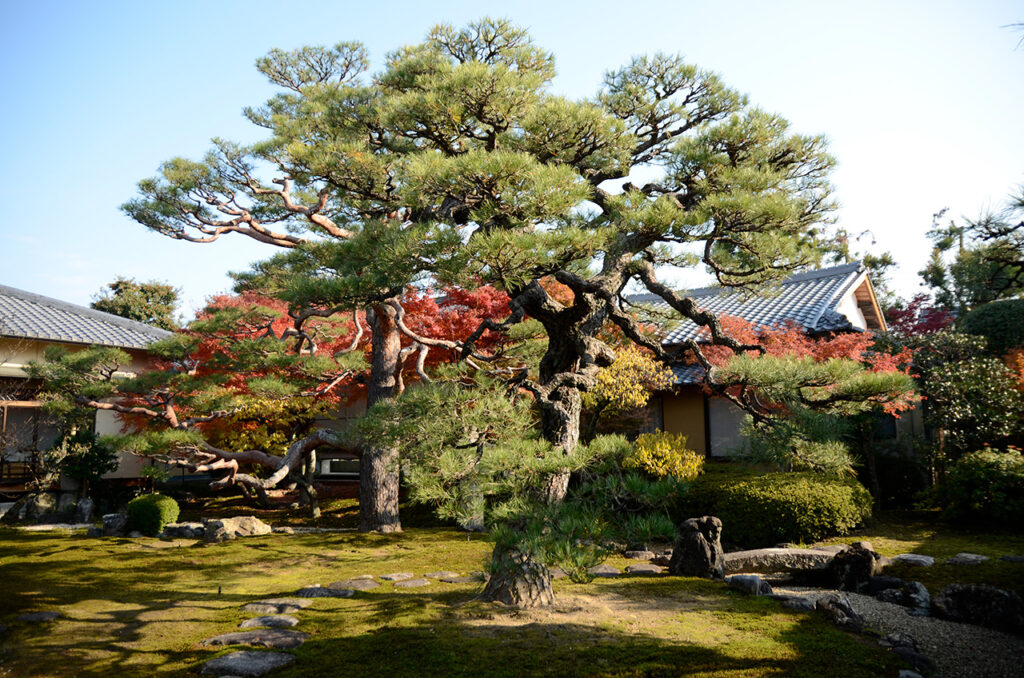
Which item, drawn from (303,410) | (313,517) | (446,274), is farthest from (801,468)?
(303,410)

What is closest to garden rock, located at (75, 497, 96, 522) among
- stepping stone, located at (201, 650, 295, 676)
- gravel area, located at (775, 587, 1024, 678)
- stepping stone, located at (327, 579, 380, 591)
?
stepping stone, located at (327, 579, 380, 591)

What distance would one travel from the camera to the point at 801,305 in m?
13.6

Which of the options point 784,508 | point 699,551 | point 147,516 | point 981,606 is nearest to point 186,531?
point 147,516

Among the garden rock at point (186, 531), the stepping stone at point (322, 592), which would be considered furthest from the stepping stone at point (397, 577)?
the garden rock at point (186, 531)

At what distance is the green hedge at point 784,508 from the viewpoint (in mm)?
7605

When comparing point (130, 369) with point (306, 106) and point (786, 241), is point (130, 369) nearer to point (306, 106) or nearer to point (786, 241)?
point (306, 106)

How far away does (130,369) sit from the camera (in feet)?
50.1

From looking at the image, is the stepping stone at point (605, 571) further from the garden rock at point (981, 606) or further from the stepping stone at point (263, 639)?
the stepping stone at point (263, 639)

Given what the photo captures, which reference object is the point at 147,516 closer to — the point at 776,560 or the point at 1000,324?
the point at 776,560

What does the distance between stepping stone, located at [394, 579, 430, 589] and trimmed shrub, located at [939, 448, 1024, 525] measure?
23.9ft

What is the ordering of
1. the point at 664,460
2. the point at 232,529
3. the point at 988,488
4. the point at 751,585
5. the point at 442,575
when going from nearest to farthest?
1. the point at 751,585
2. the point at 442,575
3. the point at 988,488
4. the point at 664,460
5. the point at 232,529

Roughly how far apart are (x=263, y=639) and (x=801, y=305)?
1254 centimetres

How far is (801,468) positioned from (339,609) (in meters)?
7.12

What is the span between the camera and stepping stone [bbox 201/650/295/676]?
379 cm
